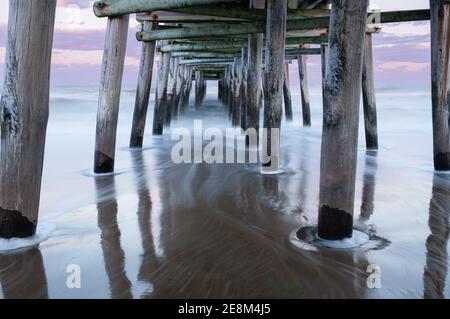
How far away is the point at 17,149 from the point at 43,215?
0.73 metres

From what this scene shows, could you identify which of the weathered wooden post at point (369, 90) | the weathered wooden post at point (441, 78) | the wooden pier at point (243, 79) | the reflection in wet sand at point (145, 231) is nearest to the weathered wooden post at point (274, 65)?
the wooden pier at point (243, 79)

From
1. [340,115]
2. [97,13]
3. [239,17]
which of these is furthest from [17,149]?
[239,17]

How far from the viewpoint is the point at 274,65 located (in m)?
4.21

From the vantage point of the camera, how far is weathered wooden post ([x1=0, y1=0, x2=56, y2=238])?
2092mm

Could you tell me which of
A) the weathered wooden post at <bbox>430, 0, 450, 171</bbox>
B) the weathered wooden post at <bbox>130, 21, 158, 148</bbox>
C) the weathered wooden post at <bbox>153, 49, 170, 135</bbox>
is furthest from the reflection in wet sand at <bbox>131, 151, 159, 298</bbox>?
the weathered wooden post at <bbox>153, 49, 170, 135</bbox>

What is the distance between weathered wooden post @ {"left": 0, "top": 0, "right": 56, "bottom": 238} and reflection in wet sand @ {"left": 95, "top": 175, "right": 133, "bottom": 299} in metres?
0.41

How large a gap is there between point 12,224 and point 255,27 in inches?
146

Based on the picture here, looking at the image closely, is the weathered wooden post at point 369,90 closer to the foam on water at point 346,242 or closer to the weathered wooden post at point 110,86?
the weathered wooden post at point 110,86

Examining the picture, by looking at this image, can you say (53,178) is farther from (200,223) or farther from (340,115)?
(340,115)

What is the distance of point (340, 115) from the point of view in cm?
210

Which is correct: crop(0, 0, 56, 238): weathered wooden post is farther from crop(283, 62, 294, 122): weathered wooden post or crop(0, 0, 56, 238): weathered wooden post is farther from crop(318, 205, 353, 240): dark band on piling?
crop(283, 62, 294, 122): weathered wooden post

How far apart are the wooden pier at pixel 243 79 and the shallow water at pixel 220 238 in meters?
0.25

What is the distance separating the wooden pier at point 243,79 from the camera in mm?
2092

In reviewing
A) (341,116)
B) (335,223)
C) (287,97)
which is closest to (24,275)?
(335,223)
